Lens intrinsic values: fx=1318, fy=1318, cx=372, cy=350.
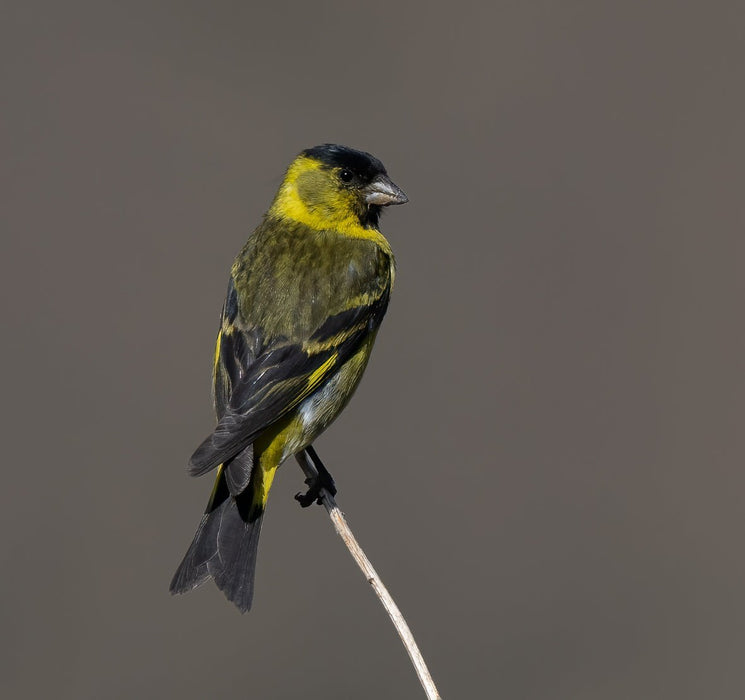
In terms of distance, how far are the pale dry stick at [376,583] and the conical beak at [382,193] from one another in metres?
1.12

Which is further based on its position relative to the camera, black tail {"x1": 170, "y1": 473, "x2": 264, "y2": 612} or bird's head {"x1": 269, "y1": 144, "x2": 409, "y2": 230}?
bird's head {"x1": 269, "y1": 144, "x2": 409, "y2": 230}

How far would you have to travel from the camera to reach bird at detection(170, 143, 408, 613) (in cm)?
466

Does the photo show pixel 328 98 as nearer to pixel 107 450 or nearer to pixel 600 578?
pixel 107 450

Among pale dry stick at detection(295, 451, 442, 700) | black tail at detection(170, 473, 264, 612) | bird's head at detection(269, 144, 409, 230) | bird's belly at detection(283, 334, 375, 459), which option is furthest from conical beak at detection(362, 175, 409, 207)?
black tail at detection(170, 473, 264, 612)

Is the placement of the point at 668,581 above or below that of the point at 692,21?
below

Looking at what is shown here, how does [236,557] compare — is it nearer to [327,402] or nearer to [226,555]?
[226,555]

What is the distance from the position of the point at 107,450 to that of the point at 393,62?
4.15 meters

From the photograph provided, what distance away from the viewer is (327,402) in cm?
505

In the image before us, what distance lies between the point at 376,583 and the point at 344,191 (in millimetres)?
2003

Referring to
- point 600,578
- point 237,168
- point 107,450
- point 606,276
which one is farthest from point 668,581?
point 237,168

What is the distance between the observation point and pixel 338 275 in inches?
204

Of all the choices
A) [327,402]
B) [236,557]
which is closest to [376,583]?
[236,557]

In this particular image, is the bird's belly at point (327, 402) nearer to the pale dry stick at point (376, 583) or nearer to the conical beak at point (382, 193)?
the pale dry stick at point (376, 583)

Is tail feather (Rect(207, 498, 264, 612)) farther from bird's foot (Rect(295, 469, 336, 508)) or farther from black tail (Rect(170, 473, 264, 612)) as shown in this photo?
bird's foot (Rect(295, 469, 336, 508))
